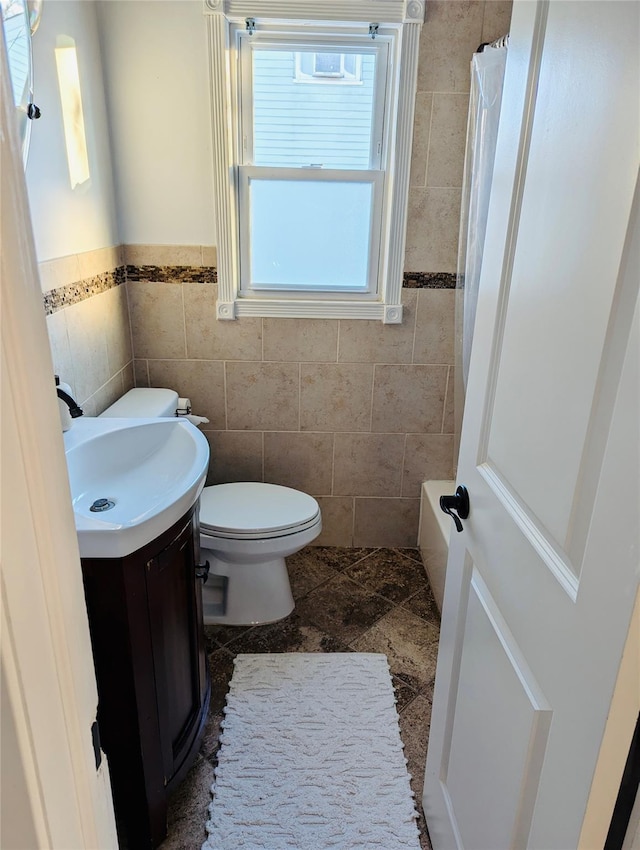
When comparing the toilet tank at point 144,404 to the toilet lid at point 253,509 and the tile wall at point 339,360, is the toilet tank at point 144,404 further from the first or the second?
the toilet lid at point 253,509

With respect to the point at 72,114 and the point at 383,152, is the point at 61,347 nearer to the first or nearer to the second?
the point at 72,114

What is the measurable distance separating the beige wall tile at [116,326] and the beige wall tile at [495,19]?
5.46ft

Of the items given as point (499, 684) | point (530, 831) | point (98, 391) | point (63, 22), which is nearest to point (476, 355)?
point (499, 684)

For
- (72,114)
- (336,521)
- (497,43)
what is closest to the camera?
(72,114)

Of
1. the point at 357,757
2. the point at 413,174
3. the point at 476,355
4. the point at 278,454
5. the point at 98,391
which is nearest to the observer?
the point at 476,355

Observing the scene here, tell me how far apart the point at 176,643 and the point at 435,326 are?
5.30ft

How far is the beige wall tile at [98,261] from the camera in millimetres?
1868

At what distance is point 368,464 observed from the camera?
257 cm

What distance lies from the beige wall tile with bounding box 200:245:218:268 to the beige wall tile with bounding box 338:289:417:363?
576mm

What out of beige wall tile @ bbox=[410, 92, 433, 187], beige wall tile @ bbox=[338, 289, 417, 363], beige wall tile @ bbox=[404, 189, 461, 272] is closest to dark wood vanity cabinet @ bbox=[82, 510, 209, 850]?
beige wall tile @ bbox=[338, 289, 417, 363]

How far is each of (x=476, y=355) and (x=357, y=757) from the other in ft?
4.10

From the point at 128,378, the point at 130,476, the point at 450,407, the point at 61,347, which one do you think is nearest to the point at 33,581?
the point at 130,476

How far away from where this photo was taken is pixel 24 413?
1.51ft

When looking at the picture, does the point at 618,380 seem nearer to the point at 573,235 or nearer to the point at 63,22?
the point at 573,235
